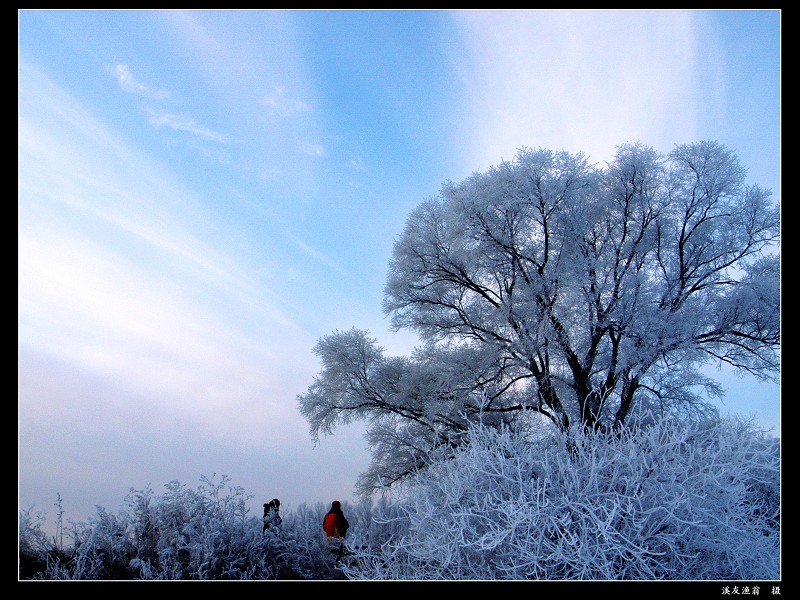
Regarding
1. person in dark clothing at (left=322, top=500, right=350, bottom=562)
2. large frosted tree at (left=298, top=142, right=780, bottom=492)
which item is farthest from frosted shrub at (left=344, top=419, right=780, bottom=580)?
large frosted tree at (left=298, top=142, right=780, bottom=492)

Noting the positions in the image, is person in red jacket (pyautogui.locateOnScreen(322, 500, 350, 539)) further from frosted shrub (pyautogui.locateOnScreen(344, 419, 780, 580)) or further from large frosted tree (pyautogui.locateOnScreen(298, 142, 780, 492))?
large frosted tree (pyautogui.locateOnScreen(298, 142, 780, 492))

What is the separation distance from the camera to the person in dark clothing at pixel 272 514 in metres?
8.67

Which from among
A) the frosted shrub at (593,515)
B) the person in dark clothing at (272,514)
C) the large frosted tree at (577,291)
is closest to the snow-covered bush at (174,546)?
the person in dark clothing at (272,514)

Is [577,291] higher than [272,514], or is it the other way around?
[577,291]

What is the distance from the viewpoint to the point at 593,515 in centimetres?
575

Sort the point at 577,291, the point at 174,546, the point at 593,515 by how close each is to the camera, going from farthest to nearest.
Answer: the point at 577,291 < the point at 174,546 < the point at 593,515

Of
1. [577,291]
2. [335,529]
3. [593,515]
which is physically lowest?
[335,529]

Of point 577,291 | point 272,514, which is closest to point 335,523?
point 272,514

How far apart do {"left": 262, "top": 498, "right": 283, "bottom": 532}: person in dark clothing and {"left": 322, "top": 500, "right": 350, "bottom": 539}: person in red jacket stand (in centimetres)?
72

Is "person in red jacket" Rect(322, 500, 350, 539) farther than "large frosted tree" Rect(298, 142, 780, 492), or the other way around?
"large frosted tree" Rect(298, 142, 780, 492)

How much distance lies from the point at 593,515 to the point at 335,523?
4.56 m

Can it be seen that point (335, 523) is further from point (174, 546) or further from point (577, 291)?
point (577, 291)

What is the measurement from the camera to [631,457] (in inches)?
241

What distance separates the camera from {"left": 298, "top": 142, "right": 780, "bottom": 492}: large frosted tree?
13.3 metres
